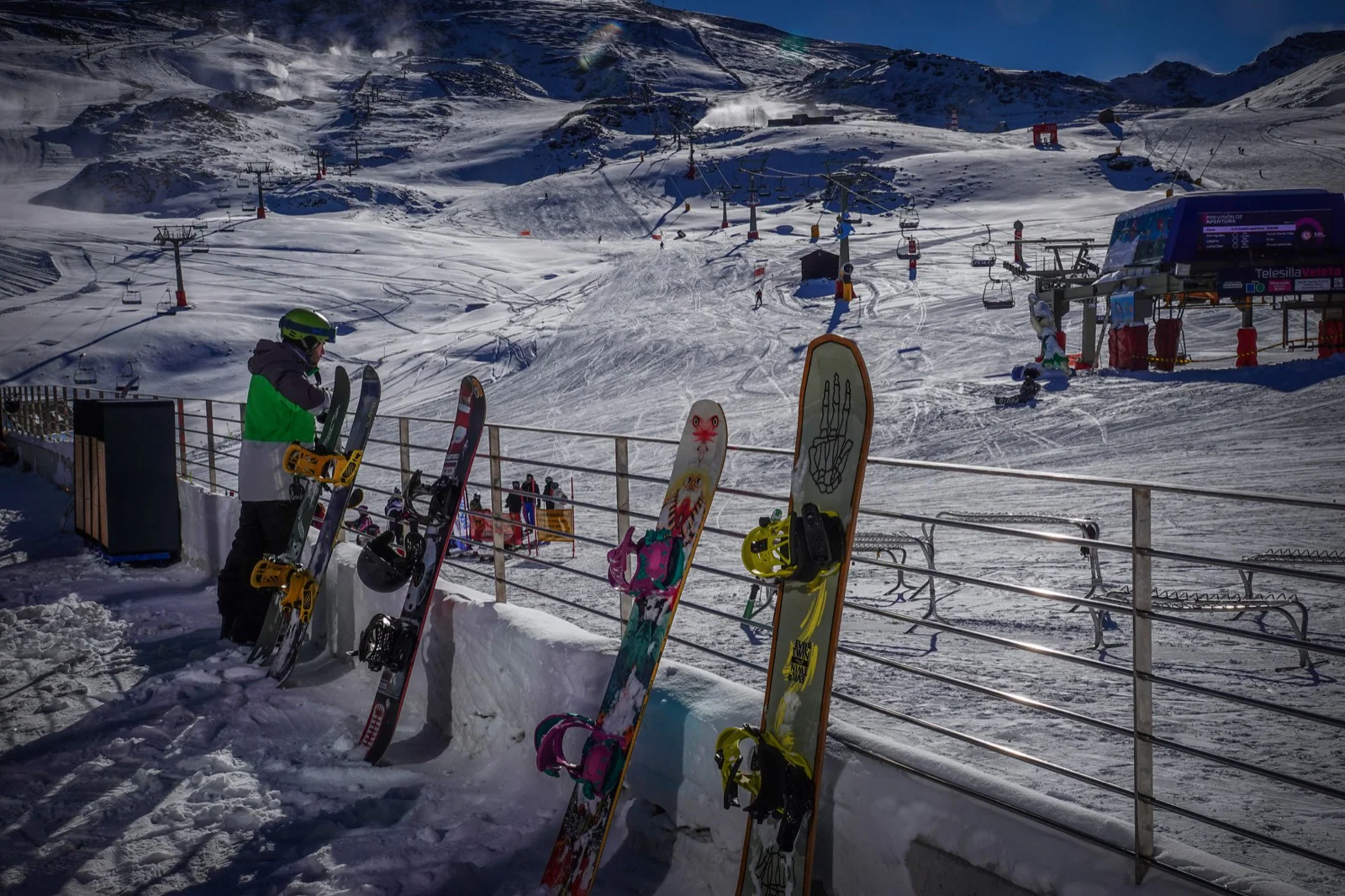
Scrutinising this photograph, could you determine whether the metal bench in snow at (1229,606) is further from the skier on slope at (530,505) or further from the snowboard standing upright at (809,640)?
the skier on slope at (530,505)

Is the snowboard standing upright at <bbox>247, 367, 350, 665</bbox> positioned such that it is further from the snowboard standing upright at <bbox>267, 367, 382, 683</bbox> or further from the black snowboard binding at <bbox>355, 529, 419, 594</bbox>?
the black snowboard binding at <bbox>355, 529, 419, 594</bbox>

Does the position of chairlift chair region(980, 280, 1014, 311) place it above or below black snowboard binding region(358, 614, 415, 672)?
above

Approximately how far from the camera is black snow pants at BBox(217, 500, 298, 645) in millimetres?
5438

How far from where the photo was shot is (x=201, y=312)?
125 ft

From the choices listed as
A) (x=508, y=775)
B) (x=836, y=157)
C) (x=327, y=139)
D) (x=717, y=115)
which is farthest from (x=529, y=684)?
(x=717, y=115)

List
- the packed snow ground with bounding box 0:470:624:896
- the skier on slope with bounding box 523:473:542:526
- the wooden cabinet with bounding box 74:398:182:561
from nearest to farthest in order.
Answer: the packed snow ground with bounding box 0:470:624:896, the wooden cabinet with bounding box 74:398:182:561, the skier on slope with bounding box 523:473:542:526

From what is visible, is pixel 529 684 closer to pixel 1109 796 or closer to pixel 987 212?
pixel 1109 796

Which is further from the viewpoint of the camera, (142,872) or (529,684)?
(529,684)

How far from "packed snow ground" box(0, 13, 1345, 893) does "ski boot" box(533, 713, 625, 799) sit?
2.04 ft

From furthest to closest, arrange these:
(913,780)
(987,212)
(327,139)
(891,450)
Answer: (327,139) < (987,212) < (891,450) < (913,780)

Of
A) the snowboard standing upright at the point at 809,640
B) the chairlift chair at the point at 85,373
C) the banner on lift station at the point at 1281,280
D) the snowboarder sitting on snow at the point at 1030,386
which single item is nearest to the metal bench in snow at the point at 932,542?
the snowboard standing upright at the point at 809,640

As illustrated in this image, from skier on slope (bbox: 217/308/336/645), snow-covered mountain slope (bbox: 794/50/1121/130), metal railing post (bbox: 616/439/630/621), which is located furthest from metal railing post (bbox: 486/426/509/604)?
snow-covered mountain slope (bbox: 794/50/1121/130)

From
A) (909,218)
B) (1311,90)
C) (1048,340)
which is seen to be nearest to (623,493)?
(1048,340)

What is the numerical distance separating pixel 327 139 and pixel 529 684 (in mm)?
109389
